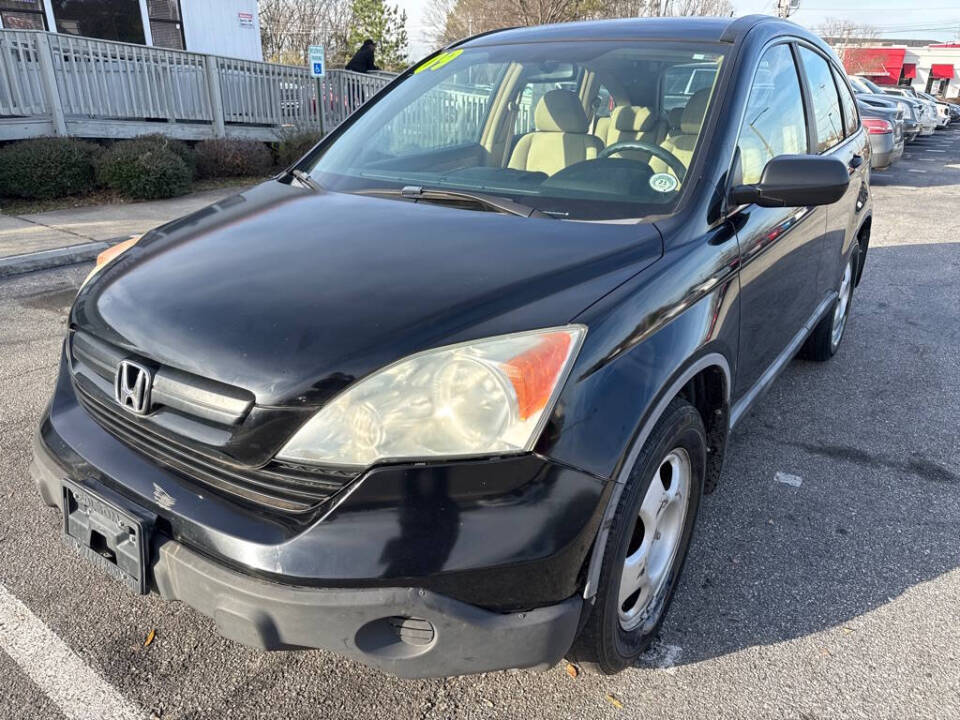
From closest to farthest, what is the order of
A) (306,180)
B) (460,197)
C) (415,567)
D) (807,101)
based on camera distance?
(415,567)
(460,197)
(306,180)
(807,101)

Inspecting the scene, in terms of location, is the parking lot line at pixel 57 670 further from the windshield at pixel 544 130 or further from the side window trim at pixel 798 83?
the side window trim at pixel 798 83

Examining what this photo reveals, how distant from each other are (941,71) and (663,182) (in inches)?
2843

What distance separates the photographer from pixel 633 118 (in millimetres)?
2736

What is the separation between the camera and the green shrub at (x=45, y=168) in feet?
27.7

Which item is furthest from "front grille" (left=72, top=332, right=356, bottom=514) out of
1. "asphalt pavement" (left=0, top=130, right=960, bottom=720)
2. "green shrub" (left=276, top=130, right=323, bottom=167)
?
"green shrub" (left=276, top=130, right=323, bottom=167)

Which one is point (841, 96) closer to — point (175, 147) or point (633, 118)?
point (633, 118)

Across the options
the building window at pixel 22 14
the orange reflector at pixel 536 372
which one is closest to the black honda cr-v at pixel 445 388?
the orange reflector at pixel 536 372

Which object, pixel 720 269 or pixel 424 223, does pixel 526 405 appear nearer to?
pixel 424 223

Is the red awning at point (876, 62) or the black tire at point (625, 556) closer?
the black tire at point (625, 556)

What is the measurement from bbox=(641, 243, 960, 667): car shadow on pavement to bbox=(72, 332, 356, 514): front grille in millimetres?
1224

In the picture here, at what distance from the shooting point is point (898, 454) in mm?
3541

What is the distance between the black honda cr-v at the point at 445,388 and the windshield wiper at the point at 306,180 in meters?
0.05

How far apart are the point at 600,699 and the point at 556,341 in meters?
1.10

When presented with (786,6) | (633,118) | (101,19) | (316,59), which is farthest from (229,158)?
(786,6)
